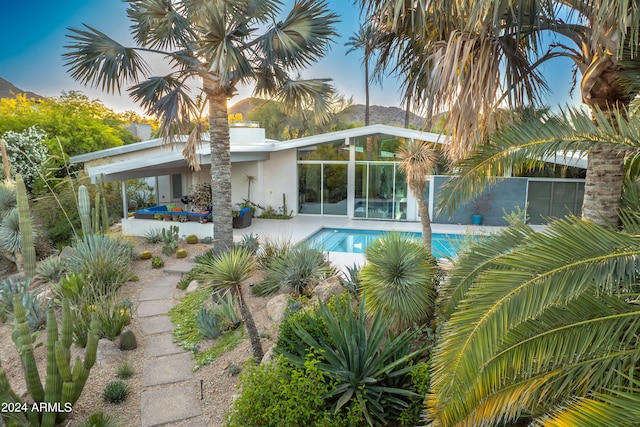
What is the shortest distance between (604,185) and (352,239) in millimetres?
11442

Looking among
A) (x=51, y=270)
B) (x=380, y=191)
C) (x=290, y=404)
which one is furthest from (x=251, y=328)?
(x=380, y=191)

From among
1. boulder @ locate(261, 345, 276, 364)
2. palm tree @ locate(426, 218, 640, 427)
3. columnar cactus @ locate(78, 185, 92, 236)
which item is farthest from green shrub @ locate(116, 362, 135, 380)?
columnar cactus @ locate(78, 185, 92, 236)

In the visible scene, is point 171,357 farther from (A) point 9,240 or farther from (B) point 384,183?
(B) point 384,183

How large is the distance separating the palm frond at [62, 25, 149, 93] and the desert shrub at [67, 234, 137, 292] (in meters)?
3.72

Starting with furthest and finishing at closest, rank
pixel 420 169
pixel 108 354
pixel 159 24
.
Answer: pixel 420 169, pixel 159 24, pixel 108 354

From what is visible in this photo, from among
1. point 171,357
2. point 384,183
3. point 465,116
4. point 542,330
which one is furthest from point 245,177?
point 542,330

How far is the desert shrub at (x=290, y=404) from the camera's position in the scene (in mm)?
3721

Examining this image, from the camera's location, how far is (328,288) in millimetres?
7719

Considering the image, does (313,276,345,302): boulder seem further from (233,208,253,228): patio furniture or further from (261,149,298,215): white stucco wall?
(261,149,298,215): white stucco wall

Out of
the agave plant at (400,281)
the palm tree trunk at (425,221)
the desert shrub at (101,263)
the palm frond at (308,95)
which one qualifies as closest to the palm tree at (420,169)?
the palm tree trunk at (425,221)

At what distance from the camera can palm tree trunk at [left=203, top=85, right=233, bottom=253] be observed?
9031 mm

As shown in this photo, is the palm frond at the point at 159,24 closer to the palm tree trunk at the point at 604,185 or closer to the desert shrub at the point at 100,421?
the desert shrub at the point at 100,421

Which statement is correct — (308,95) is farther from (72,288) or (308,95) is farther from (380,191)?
(380,191)

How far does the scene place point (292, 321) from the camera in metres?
5.04
